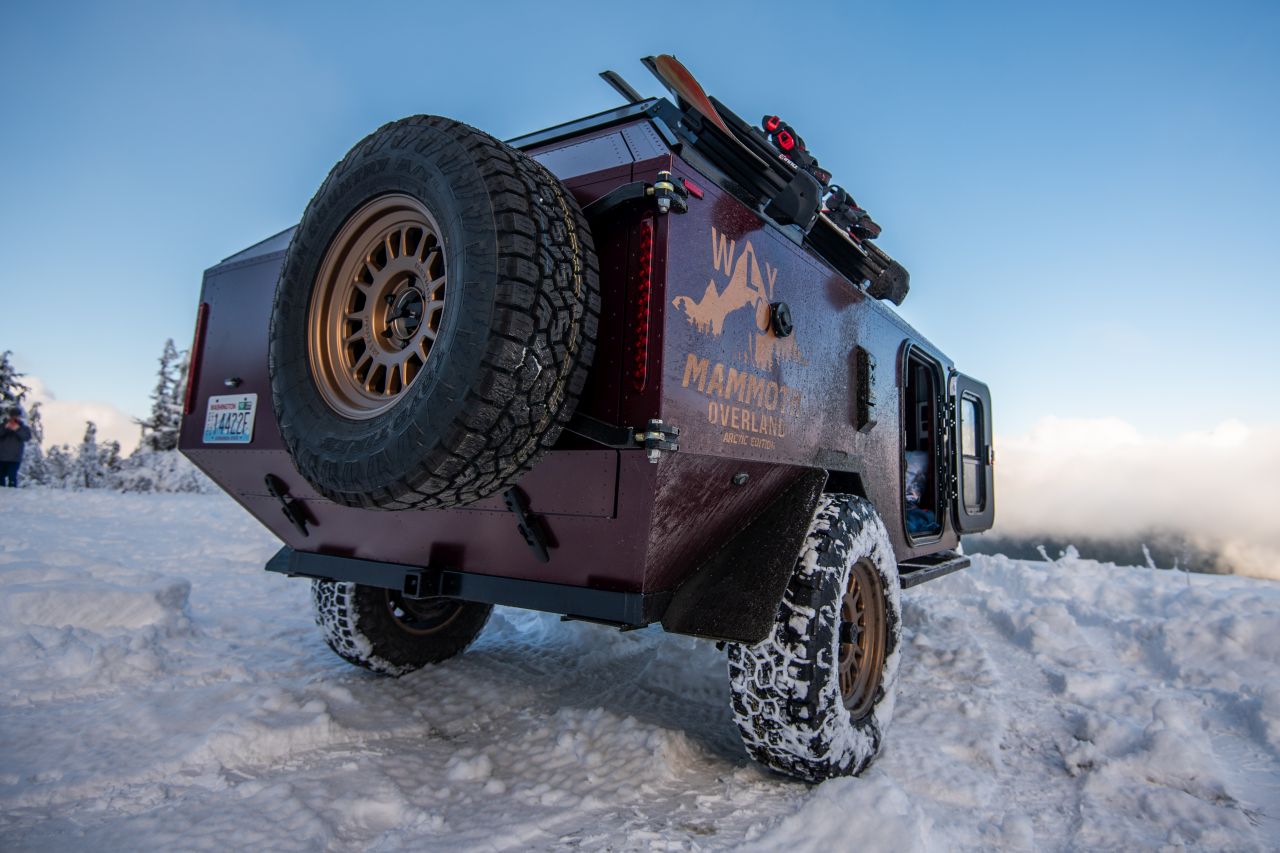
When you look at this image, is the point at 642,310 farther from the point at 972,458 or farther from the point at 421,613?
the point at 972,458

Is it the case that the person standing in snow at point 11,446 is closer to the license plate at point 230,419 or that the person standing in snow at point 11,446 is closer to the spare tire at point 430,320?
the license plate at point 230,419

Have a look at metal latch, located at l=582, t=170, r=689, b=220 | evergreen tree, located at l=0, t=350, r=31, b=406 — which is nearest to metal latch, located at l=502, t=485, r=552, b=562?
metal latch, located at l=582, t=170, r=689, b=220

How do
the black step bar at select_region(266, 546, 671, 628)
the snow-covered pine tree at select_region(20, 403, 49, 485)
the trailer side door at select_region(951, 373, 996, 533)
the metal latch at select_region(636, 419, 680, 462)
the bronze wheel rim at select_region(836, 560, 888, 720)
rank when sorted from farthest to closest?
the snow-covered pine tree at select_region(20, 403, 49, 485), the trailer side door at select_region(951, 373, 996, 533), the bronze wheel rim at select_region(836, 560, 888, 720), the black step bar at select_region(266, 546, 671, 628), the metal latch at select_region(636, 419, 680, 462)

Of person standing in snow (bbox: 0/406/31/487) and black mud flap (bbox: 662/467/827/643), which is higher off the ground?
person standing in snow (bbox: 0/406/31/487)

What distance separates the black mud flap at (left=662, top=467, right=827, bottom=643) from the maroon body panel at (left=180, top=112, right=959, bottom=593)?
0.06m

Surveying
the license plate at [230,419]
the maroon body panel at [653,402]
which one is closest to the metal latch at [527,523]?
the maroon body panel at [653,402]

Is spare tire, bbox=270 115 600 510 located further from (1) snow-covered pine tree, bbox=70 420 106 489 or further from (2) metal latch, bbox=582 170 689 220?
(1) snow-covered pine tree, bbox=70 420 106 489

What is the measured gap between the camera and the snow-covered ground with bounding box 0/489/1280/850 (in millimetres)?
2244

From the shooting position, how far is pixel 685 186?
224 centimetres

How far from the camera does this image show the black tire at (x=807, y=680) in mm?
2553

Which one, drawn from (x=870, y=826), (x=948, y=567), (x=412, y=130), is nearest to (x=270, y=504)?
(x=412, y=130)

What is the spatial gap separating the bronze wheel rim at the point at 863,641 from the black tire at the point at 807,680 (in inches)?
6.7

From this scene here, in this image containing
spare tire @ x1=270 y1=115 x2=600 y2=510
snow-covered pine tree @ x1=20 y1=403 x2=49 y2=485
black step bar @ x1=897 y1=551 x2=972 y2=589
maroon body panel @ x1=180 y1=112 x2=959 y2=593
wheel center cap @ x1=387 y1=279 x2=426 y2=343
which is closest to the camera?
spare tire @ x1=270 y1=115 x2=600 y2=510

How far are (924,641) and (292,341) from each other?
4.33 m
